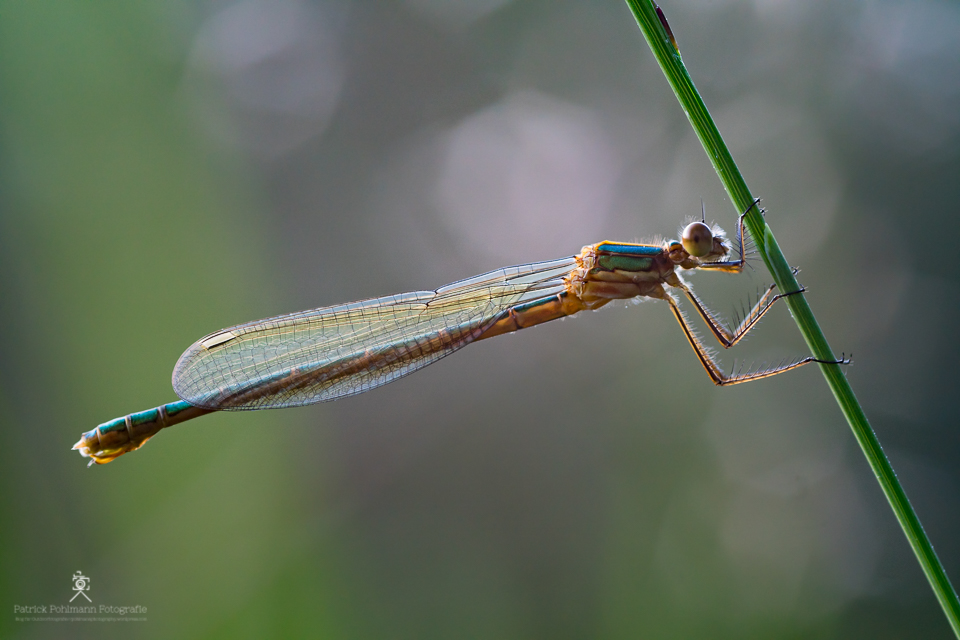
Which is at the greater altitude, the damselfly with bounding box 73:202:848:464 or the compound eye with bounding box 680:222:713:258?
the damselfly with bounding box 73:202:848:464

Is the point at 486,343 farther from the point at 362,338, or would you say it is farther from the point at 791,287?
the point at 791,287

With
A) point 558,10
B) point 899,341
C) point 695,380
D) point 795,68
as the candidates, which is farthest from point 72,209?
point 899,341

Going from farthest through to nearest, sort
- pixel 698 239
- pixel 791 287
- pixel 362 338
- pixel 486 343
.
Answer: pixel 486 343 → pixel 362 338 → pixel 698 239 → pixel 791 287

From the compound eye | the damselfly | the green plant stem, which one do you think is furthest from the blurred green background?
the green plant stem

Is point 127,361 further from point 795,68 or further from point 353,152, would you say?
point 795,68

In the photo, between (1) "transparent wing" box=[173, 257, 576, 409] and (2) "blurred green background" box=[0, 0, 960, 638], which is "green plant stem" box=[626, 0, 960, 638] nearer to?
(1) "transparent wing" box=[173, 257, 576, 409]

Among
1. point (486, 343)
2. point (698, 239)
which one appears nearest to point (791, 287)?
point (698, 239)

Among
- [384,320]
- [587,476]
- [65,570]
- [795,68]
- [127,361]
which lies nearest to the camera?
[384,320]
